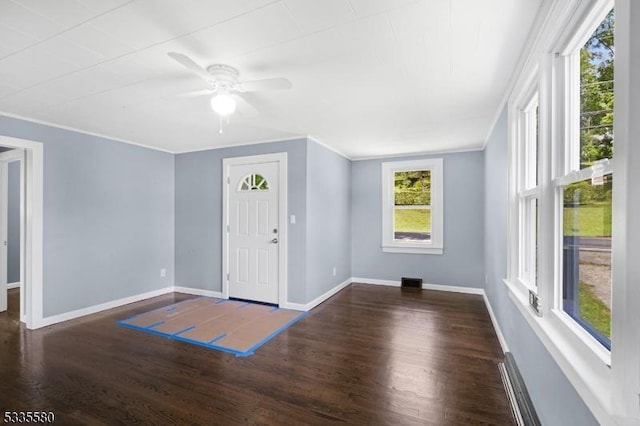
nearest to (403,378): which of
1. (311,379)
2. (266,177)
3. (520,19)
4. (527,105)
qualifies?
(311,379)

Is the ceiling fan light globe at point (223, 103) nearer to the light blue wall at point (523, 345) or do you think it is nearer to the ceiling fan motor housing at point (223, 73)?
the ceiling fan motor housing at point (223, 73)

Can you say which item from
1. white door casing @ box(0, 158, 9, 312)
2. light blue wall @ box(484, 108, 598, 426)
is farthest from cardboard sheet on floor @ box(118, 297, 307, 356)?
light blue wall @ box(484, 108, 598, 426)

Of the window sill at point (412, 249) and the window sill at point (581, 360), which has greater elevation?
the window sill at point (581, 360)

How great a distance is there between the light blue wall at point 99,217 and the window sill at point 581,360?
15.6ft

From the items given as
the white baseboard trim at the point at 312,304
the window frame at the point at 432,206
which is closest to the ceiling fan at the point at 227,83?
the white baseboard trim at the point at 312,304

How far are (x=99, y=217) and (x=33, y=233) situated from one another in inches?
28.6

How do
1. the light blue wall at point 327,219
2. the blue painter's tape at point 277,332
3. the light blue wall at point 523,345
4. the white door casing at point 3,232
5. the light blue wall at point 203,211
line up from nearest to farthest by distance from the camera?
the light blue wall at point 523,345, the blue painter's tape at point 277,332, the white door casing at point 3,232, the light blue wall at point 327,219, the light blue wall at point 203,211

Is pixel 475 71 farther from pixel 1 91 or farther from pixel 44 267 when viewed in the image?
pixel 44 267

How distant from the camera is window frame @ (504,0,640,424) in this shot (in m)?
0.86

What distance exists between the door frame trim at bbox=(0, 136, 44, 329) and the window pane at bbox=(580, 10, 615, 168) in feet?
16.0

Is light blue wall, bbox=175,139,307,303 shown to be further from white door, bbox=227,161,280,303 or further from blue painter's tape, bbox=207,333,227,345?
blue painter's tape, bbox=207,333,227,345

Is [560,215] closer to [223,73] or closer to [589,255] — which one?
[589,255]

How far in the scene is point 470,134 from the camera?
4020mm

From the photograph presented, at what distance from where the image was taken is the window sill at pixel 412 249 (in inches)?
203
